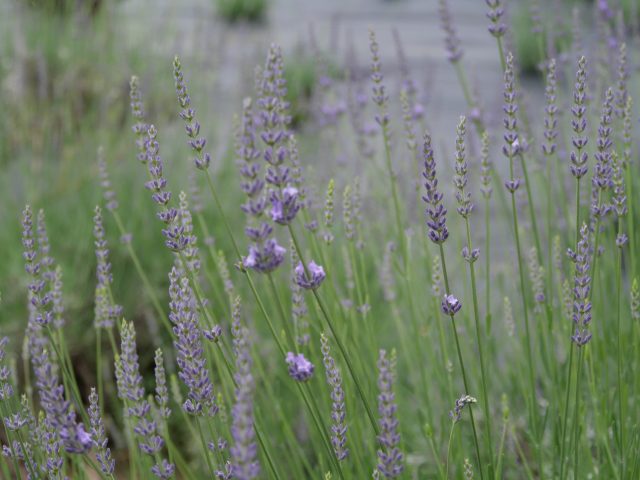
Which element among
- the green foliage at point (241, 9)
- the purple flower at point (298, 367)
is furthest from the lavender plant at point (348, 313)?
the green foliage at point (241, 9)

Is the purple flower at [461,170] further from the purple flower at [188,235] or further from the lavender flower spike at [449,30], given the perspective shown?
the lavender flower spike at [449,30]

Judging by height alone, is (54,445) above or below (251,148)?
below

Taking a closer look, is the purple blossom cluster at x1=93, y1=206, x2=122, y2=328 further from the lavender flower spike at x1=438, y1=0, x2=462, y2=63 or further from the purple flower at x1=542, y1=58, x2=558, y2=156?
the lavender flower spike at x1=438, y1=0, x2=462, y2=63

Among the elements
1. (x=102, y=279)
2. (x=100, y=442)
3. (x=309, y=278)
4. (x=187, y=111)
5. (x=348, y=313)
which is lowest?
(x=348, y=313)

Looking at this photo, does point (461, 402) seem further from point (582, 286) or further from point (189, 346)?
point (189, 346)

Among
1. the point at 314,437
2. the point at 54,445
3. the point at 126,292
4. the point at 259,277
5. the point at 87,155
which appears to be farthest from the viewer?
the point at 87,155

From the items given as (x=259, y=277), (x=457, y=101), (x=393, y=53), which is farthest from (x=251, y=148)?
(x=393, y=53)

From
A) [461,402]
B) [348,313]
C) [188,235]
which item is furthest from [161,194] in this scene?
[348,313]

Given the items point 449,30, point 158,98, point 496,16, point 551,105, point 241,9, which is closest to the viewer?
point 551,105

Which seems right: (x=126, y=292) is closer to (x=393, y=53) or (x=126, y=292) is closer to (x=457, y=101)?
(x=457, y=101)
